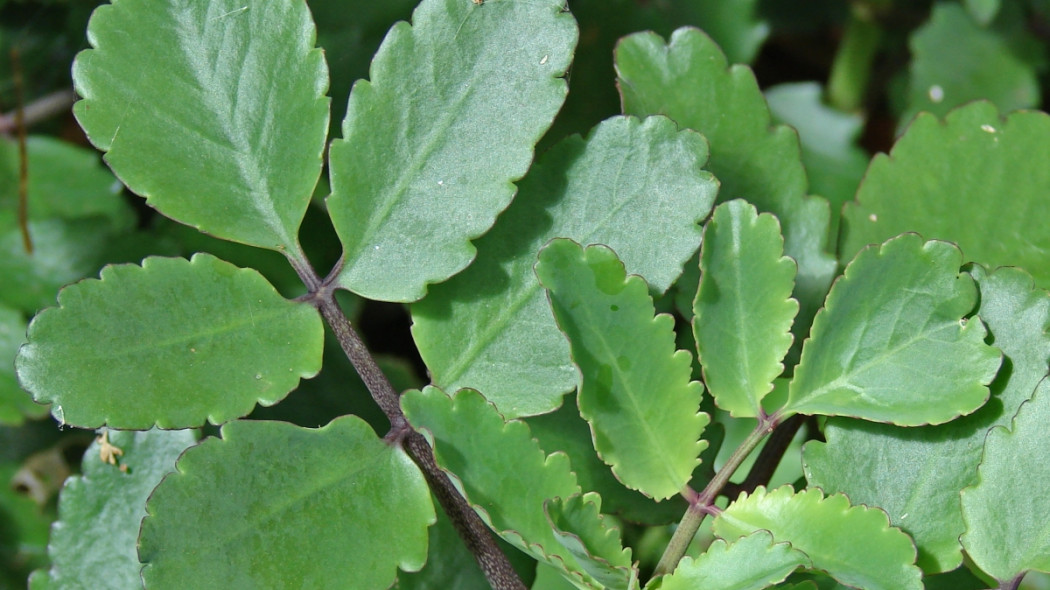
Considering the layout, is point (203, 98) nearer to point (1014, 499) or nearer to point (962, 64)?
point (1014, 499)

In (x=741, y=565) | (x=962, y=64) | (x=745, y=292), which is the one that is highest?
(x=745, y=292)

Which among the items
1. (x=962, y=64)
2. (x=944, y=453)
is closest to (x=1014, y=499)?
(x=944, y=453)

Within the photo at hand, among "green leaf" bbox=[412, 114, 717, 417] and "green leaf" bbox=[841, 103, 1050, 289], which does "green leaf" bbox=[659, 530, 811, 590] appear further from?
"green leaf" bbox=[841, 103, 1050, 289]

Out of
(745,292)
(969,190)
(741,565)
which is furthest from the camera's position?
(969,190)

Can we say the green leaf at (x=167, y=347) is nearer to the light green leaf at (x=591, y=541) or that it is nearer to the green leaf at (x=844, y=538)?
the light green leaf at (x=591, y=541)

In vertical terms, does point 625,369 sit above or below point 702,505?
above

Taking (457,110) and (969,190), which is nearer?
(457,110)

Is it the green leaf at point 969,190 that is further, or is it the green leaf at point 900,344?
the green leaf at point 969,190

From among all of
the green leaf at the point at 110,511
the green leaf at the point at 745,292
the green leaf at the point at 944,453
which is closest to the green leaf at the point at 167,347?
the green leaf at the point at 110,511
